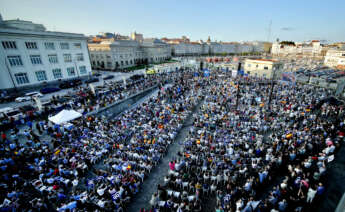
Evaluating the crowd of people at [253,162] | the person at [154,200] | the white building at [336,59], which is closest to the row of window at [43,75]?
the crowd of people at [253,162]

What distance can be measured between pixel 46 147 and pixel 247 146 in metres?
16.6

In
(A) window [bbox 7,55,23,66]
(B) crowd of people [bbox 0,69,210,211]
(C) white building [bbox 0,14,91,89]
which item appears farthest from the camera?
(A) window [bbox 7,55,23,66]

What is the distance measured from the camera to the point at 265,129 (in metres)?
16.0

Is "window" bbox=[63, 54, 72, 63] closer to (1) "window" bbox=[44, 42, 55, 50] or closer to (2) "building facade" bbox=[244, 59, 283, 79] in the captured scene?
(1) "window" bbox=[44, 42, 55, 50]

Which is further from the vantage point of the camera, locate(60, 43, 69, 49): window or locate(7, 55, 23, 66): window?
locate(60, 43, 69, 49): window

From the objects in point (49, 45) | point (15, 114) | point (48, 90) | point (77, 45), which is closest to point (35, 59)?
point (49, 45)

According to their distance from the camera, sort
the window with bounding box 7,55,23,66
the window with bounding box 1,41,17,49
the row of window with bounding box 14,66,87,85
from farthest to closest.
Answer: the row of window with bounding box 14,66,87,85 < the window with bounding box 7,55,23,66 < the window with bounding box 1,41,17,49

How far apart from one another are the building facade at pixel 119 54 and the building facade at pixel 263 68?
45434mm

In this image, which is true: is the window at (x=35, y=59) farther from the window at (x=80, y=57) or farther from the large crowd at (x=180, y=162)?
the large crowd at (x=180, y=162)

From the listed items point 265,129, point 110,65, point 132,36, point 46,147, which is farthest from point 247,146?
point 132,36

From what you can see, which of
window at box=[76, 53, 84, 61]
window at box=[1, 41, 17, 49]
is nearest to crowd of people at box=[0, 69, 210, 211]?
window at box=[1, 41, 17, 49]

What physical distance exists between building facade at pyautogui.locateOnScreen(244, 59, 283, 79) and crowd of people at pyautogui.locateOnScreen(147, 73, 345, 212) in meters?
20.6

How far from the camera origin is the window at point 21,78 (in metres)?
28.6

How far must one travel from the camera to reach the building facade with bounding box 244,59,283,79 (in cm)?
3779
